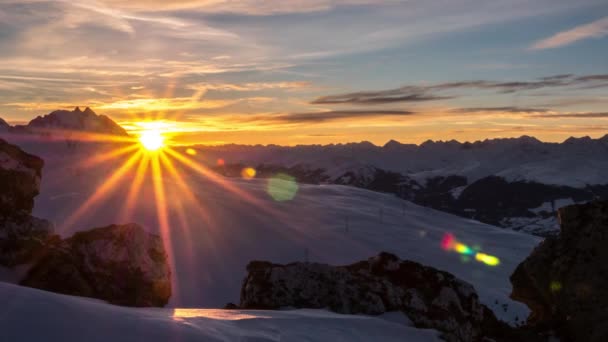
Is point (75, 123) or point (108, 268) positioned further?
point (75, 123)

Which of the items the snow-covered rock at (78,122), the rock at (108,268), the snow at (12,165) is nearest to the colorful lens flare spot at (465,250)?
the rock at (108,268)

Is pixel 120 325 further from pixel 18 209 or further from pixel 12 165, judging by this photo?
pixel 12 165


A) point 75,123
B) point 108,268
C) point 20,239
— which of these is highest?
point 75,123

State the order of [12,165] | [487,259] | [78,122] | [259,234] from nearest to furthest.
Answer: [12,165] < [259,234] < [487,259] < [78,122]

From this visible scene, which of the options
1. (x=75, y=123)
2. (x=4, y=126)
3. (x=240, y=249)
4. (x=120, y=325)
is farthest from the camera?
(x=75, y=123)

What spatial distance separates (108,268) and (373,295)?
5770 millimetres

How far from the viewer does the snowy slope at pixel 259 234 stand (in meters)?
37.9

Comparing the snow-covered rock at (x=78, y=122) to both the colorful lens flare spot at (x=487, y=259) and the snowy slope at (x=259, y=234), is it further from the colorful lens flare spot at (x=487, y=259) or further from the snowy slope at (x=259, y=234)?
the colorful lens flare spot at (x=487, y=259)

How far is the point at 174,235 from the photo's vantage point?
148 feet

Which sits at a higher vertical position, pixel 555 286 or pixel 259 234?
pixel 555 286

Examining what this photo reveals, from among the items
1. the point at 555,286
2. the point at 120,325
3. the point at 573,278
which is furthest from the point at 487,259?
the point at 120,325

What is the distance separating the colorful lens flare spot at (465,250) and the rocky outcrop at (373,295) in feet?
156

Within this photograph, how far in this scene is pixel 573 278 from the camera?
457 inches

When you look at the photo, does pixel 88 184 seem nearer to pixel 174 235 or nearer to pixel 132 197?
pixel 132 197
